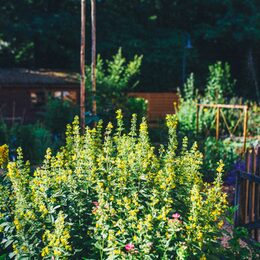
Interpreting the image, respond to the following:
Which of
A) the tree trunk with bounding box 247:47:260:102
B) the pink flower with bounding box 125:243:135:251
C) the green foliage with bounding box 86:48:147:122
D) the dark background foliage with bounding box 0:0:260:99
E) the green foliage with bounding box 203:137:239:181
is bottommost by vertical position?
the green foliage with bounding box 203:137:239:181

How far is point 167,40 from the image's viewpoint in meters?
25.4

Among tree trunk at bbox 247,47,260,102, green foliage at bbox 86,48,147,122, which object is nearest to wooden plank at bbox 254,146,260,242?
green foliage at bbox 86,48,147,122

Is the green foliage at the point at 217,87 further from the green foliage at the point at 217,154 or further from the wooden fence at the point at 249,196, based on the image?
the wooden fence at the point at 249,196

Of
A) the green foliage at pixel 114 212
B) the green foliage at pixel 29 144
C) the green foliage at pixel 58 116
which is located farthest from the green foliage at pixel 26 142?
the green foliage at pixel 114 212

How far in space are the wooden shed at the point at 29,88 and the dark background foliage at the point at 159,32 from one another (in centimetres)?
176

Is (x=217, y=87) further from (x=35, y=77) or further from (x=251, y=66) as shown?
(x=35, y=77)

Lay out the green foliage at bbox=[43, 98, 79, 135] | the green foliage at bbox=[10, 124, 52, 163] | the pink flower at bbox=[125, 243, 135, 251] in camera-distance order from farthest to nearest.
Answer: the green foliage at bbox=[43, 98, 79, 135]
the green foliage at bbox=[10, 124, 52, 163]
the pink flower at bbox=[125, 243, 135, 251]

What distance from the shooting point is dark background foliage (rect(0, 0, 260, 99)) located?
24.6 metres

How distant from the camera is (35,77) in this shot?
2430 centimetres

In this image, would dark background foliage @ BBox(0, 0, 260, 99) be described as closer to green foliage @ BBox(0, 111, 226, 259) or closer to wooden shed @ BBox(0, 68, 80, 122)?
wooden shed @ BBox(0, 68, 80, 122)

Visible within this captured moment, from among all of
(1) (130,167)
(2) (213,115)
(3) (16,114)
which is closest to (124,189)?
(1) (130,167)

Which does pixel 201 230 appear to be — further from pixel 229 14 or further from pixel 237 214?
pixel 229 14

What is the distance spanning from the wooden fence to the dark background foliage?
18.1 meters

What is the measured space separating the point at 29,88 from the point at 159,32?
737 centimetres
